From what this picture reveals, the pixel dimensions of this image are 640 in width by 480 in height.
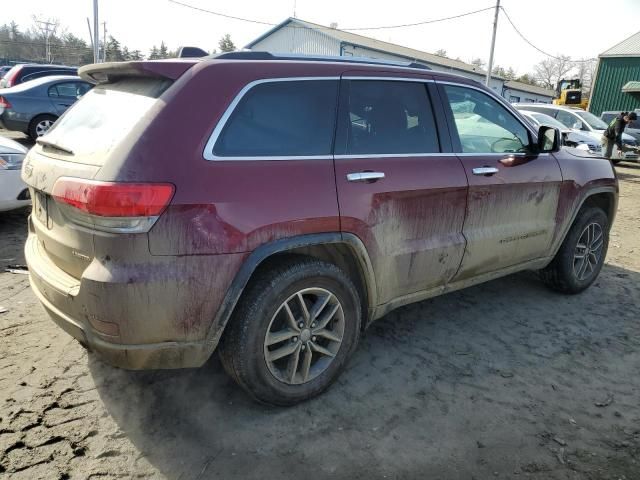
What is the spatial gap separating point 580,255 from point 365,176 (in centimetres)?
275

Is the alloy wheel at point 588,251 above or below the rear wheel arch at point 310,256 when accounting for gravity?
below

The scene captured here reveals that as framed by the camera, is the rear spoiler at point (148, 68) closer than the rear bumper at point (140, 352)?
No

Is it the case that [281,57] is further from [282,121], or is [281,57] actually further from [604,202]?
[604,202]

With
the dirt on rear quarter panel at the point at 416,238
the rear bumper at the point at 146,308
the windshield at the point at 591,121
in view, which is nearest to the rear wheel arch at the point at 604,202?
the dirt on rear quarter panel at the point at 416,238

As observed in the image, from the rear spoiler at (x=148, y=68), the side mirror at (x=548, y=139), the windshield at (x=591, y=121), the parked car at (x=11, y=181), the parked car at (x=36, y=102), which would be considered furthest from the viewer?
the windshield at (x=591, y=121)

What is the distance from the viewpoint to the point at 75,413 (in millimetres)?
2662

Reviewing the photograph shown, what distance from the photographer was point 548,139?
3.93 meters

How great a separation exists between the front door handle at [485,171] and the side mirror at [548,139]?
63 cm

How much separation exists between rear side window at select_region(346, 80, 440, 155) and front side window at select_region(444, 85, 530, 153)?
0.29 m

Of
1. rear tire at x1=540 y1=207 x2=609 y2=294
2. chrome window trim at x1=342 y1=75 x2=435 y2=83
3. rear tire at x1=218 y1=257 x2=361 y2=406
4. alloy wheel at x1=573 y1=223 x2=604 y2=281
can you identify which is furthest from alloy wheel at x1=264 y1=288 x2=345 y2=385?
alloy wheel at x1=573 y1=223 x2=604 y2=281

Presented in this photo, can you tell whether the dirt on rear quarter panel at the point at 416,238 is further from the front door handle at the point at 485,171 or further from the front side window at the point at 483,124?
the front side window at the point at 483,124

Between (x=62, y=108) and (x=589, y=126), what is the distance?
14073 mm

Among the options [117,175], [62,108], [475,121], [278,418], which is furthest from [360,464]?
[62,108]

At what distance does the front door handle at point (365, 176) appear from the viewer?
9.00 feet
